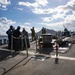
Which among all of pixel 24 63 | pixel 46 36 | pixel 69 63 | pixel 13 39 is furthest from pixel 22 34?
pixel 69 63

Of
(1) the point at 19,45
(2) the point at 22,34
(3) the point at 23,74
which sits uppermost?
(2) the point at 22,34

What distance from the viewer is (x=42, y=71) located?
8148mm

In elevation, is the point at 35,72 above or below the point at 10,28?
below

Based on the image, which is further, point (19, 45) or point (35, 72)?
point (19, 45)

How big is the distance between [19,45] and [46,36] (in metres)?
4.08

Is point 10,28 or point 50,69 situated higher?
point 10,28

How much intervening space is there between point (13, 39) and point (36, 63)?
4.96m

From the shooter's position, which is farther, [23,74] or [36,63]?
[36,63]

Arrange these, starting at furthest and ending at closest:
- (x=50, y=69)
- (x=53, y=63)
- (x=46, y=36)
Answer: (x=46, y=36) < (x=53, y=63) < (x=50, y=69)

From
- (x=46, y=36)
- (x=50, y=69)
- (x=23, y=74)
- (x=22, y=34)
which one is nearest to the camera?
(x=23, y=74)

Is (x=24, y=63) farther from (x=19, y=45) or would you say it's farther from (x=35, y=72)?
(x=19, y=45)

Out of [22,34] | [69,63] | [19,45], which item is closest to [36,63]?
[69,63]

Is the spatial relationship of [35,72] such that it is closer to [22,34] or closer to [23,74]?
[23,74]

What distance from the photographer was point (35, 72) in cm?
802
